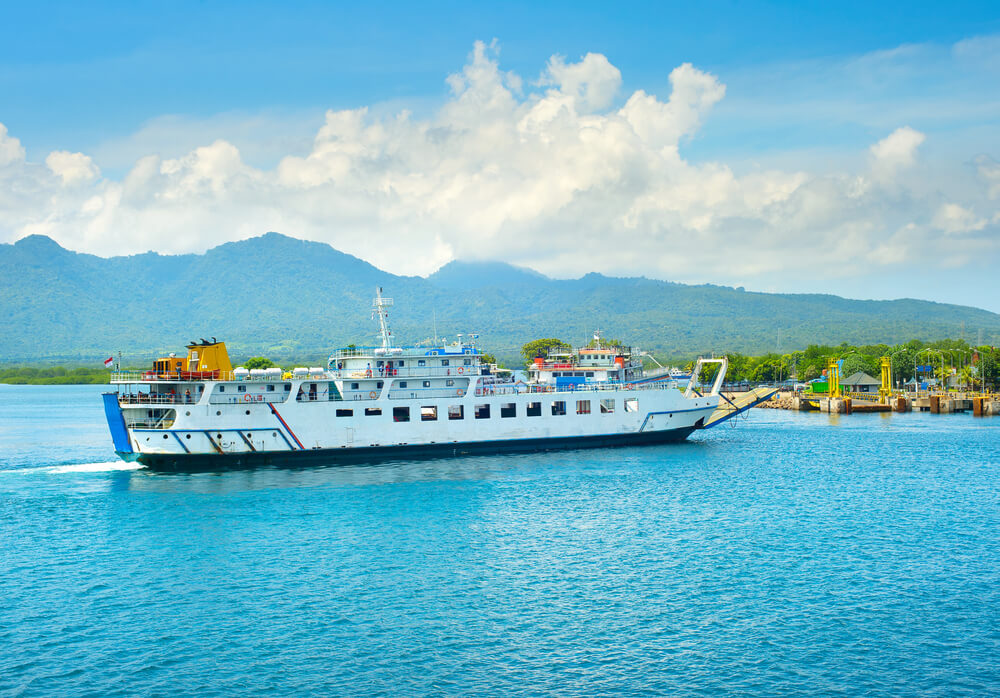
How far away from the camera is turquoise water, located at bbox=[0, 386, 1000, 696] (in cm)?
1561

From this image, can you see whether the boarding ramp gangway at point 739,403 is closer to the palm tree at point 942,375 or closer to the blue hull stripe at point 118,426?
the blue hull stripe at point 118,426

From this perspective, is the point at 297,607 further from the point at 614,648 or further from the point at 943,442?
the point at 943,442

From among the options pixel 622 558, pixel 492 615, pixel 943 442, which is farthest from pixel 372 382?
pixel 943 442

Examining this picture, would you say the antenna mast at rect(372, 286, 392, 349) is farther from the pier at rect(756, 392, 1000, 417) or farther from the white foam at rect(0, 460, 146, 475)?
the pier at rect(756, 392, 1000, 417)

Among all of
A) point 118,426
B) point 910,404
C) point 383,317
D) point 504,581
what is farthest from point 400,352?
point 910,404

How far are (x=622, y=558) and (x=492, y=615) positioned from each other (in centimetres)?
534

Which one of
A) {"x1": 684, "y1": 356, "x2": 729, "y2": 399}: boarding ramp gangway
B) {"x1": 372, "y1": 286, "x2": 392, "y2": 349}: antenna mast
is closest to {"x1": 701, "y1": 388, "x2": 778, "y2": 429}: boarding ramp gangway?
{"x1": 684, "y1": 356, "x2": 729, "y2": 399}: boarding ramp gangway

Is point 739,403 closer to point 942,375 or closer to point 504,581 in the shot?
point 504,581

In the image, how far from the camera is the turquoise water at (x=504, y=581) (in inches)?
615

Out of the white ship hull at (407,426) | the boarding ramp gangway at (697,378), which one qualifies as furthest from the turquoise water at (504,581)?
the boarding ramp gangway at (697,378)

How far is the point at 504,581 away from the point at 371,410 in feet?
64.4

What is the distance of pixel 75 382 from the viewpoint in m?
160

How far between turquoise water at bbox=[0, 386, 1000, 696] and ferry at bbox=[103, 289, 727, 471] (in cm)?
207

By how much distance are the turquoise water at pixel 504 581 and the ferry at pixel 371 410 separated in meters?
2.07
